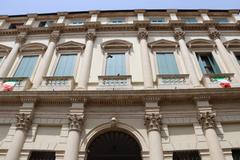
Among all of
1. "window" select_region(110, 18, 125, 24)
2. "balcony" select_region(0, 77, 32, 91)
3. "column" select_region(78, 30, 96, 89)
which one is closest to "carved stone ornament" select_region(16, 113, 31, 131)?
"balcony" select_region(0, 77, 32, 91)

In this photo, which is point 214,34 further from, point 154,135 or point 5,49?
point 5,49

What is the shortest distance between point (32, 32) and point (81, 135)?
9.48 m

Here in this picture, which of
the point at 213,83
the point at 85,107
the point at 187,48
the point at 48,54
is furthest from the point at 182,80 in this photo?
the point at 48,54

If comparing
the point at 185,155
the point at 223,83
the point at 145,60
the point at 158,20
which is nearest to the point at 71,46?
the point at 145,60

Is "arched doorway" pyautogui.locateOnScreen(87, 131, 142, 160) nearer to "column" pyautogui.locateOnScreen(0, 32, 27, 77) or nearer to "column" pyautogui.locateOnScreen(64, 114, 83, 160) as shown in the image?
"column" pyautogui.locateOnScreen(64, 114, 83, 160)

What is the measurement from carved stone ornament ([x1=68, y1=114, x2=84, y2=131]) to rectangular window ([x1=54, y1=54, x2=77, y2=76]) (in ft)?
11.3

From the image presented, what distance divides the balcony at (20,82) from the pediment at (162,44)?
24.7 feet

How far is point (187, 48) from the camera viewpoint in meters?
14.7

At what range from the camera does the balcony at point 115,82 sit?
12142 mm

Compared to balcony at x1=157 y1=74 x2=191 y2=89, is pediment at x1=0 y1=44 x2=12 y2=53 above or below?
above

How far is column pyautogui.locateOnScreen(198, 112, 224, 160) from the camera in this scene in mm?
9305

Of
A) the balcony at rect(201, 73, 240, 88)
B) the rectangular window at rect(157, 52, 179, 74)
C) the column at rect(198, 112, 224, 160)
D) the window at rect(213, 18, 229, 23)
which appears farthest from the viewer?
the window at rect(213, 18, 229, 23)

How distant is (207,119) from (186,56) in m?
4.54

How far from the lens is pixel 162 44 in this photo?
15102mm
